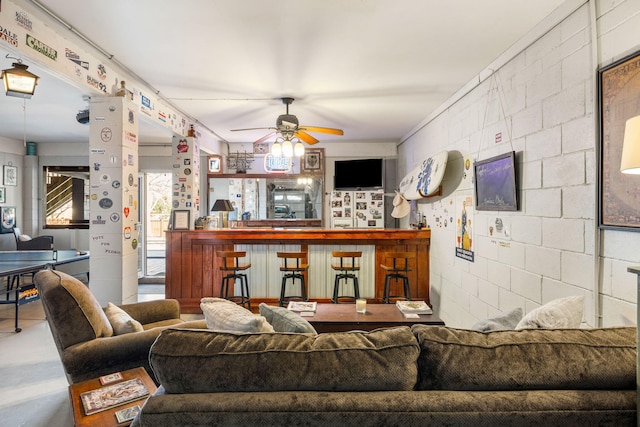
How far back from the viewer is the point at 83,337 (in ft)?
6.40

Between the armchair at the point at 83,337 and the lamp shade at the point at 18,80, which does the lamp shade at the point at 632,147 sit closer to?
the armchair at the point at 83,337

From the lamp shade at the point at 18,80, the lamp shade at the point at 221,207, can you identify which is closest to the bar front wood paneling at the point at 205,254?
the lamp shade at the point at 221,207

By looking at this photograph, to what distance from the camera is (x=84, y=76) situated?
118 inches

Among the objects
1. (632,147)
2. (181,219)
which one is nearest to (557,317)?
(632,147)

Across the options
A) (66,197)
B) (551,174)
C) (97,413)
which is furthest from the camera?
(66,197)

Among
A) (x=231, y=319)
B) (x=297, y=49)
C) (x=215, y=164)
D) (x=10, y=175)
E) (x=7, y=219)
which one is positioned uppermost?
(x=297, y=49)

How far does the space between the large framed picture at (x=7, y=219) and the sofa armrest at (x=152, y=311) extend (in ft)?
18.4

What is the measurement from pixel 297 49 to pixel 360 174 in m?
4.27

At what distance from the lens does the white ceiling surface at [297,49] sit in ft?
7.99

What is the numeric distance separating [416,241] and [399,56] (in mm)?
2560

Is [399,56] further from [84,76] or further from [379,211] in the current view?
[379,211]

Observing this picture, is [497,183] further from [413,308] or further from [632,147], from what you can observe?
[632,147]

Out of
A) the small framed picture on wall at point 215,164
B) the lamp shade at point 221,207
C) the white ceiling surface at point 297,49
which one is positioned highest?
the white ceiling surface at point 297,49

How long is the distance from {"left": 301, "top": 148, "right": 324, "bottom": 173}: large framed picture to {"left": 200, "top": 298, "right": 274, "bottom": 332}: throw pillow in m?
5.55
